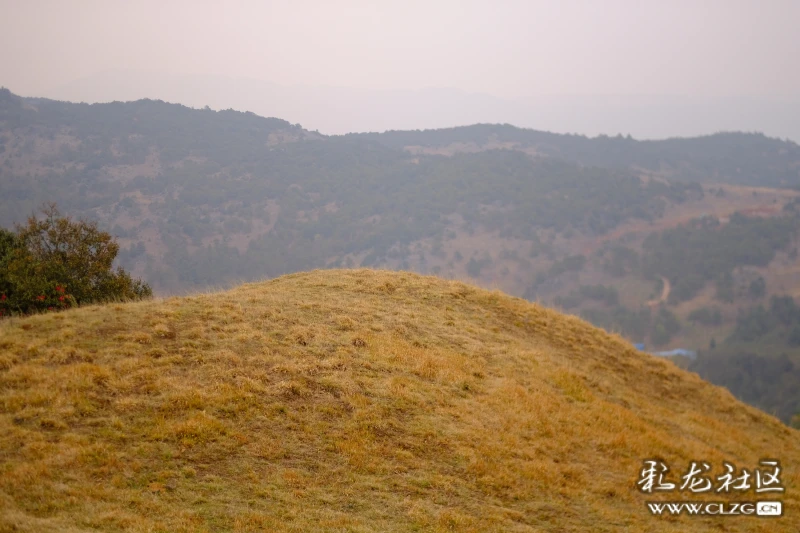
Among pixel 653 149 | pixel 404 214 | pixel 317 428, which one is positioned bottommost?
pixel 317 428

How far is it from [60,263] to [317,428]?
34.3ft

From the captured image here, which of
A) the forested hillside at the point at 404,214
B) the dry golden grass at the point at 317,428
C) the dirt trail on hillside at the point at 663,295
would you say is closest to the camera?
the dry golden grass at the point at 317,428

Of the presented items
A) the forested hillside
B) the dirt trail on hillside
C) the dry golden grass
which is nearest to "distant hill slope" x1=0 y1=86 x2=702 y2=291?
the forested hillside

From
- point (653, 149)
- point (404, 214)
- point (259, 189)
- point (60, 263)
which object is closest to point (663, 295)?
point (404, 214)

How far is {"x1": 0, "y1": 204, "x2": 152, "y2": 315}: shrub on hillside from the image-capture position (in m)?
14.0

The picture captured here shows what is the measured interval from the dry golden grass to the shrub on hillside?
2302mm

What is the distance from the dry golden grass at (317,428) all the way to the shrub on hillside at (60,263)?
2302 mm

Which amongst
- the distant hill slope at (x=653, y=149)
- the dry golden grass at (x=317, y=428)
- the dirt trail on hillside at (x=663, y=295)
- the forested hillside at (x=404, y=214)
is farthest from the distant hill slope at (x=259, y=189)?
the dry golden grass at (x=317, y=428)

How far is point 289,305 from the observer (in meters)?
14.7

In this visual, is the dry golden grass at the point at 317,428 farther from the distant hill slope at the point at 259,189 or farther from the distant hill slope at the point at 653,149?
the distant hill slope at the point at 653,149

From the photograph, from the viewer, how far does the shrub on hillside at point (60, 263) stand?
1396 centimetres

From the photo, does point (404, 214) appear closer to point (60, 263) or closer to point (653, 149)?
point (653, 149)

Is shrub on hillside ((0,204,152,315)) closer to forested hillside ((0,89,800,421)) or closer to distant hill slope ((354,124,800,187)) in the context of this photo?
forested hillside ((0,89,800,421))

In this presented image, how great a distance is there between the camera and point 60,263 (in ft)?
50.6
